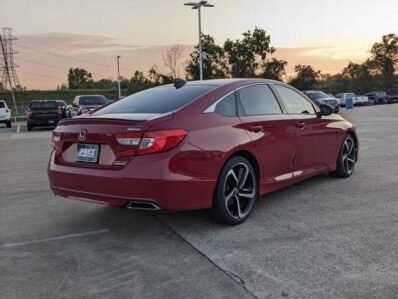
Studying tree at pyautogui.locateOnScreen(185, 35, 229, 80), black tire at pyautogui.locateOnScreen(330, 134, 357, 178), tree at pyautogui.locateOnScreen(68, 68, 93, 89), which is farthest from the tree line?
tree at pyautogui.locateOnScreen(68, 68, 93, 89)

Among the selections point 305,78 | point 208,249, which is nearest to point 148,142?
point 208,249

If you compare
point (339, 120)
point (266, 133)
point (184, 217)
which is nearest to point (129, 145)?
point (184, 217)

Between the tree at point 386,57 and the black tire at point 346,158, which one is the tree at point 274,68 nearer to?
the tree at point 386,57

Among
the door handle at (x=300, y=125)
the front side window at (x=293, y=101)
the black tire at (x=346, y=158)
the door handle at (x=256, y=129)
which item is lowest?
the black tire at (x=346, y=158)

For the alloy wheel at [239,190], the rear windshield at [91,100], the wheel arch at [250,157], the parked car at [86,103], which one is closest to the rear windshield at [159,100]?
the wheel arch at [250,157]

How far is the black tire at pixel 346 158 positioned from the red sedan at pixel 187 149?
4.22 feet

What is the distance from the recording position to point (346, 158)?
748 centimetres

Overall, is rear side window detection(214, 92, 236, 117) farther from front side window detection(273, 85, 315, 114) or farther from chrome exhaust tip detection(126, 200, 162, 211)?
chrome exhaust tip detection(126, 200, 162, 211)

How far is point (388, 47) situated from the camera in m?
84.6

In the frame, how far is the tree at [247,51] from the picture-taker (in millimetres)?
58219

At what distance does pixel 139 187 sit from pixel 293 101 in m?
2.86

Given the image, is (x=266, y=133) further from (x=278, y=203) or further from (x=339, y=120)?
(x=339, y=120)

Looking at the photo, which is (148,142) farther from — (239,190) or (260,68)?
(260,68)

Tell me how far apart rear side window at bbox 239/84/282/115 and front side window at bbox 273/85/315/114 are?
22cm
